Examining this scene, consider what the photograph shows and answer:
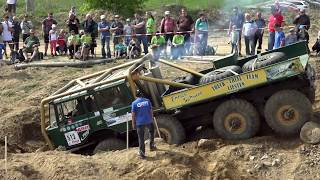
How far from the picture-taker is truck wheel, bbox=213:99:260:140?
14.4 meters

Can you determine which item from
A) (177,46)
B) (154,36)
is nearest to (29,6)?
(154,36)

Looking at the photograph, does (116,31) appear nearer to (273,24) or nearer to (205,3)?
(273,24)

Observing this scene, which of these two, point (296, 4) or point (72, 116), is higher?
point (296, 4)

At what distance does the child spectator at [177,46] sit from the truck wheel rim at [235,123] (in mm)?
8358

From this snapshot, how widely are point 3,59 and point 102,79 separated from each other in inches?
410

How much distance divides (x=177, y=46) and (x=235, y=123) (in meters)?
8.78

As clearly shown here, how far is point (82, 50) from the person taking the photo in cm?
2370

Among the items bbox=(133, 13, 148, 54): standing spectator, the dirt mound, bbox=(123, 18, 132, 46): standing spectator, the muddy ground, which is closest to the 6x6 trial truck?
the muddy ground

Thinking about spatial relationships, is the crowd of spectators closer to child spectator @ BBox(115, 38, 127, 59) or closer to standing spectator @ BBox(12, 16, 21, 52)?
child spectator @ BBox(115, 38, 127, 59)

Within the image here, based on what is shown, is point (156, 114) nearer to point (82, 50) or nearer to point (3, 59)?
point (82, 50)

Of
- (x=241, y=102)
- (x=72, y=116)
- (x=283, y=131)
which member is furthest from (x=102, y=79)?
(x=283, y=131)

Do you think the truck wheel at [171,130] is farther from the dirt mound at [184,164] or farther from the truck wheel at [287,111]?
the truck wheel at [287,111]

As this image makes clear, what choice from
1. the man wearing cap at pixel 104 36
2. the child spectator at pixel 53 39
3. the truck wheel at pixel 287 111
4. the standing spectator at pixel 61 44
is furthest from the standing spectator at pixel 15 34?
the truck wheel at pixel 287 111

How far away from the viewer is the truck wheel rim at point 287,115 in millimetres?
14117
